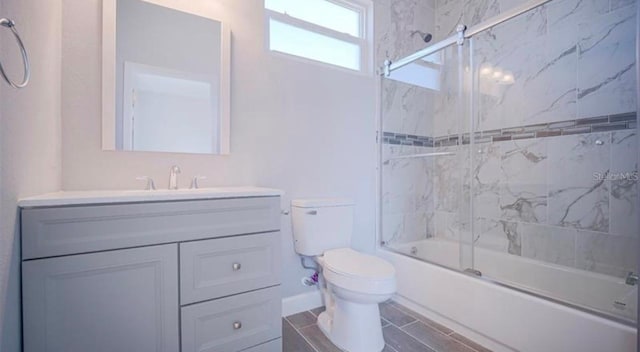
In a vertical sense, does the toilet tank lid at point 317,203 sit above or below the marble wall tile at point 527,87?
below

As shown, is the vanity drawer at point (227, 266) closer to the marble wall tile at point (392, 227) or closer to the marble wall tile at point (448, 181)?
the marble wall tile at point (392, 227)

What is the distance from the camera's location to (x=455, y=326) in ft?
5.87

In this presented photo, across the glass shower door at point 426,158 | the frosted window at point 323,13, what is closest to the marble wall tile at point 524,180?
the glass shower door at point 426,158

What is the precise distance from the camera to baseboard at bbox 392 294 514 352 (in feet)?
5.18

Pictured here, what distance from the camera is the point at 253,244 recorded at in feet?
4.67

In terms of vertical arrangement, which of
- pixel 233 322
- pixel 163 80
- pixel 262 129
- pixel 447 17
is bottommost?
pixel 233 322

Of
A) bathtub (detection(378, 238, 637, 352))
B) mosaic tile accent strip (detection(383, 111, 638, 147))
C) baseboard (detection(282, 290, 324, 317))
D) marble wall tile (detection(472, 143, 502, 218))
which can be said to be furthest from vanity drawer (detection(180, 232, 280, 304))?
marble wall tile (detection(472, 143, 502, 218))

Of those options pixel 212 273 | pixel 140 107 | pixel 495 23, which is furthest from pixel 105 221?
pixel 495 23

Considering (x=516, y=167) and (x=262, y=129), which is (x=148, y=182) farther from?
(x=516, y=167)

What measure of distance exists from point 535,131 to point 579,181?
0.45 meters

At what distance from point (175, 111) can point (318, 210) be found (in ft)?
3.40

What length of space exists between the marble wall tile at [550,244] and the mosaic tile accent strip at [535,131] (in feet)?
2.22

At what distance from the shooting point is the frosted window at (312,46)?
204cm

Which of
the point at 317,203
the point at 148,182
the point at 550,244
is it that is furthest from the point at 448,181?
the point at 148,182
